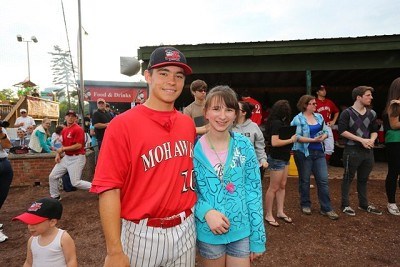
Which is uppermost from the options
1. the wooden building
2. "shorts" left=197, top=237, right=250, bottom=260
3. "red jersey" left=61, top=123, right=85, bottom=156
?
the wooden building

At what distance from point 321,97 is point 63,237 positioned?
7116 mm

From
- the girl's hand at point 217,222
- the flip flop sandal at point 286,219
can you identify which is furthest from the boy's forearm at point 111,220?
the flip flop sandal at point 286,219

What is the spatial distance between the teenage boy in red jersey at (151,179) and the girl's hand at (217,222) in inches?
5.3

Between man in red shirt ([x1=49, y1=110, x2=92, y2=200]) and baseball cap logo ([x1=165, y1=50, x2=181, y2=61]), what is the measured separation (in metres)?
4.78

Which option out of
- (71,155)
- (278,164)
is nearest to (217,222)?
(278,164)

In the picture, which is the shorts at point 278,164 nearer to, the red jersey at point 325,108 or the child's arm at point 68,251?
the child's arm at point 68,251

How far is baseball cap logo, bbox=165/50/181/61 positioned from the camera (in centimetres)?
166

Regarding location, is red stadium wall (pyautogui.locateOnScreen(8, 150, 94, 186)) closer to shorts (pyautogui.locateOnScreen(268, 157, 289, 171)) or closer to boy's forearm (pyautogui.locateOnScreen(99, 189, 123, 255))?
shorts (pyautogui.locateOnScreen(268, 157, 289, 171))

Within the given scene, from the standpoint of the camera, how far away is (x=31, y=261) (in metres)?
2.52

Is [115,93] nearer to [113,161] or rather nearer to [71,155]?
[71,155]

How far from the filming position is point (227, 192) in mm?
1915

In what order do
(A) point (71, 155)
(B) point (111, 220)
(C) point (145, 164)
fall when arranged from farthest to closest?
(A) point (71, 155) < (C) point (145, 164) < (B) point (111, 220)

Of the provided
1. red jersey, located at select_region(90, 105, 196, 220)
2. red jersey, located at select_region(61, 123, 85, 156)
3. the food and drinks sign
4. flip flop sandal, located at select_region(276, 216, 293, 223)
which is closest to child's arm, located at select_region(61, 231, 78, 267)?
red jersey, located at select_region(90, 105, 196, 220)

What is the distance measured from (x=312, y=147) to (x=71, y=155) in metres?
4.81
